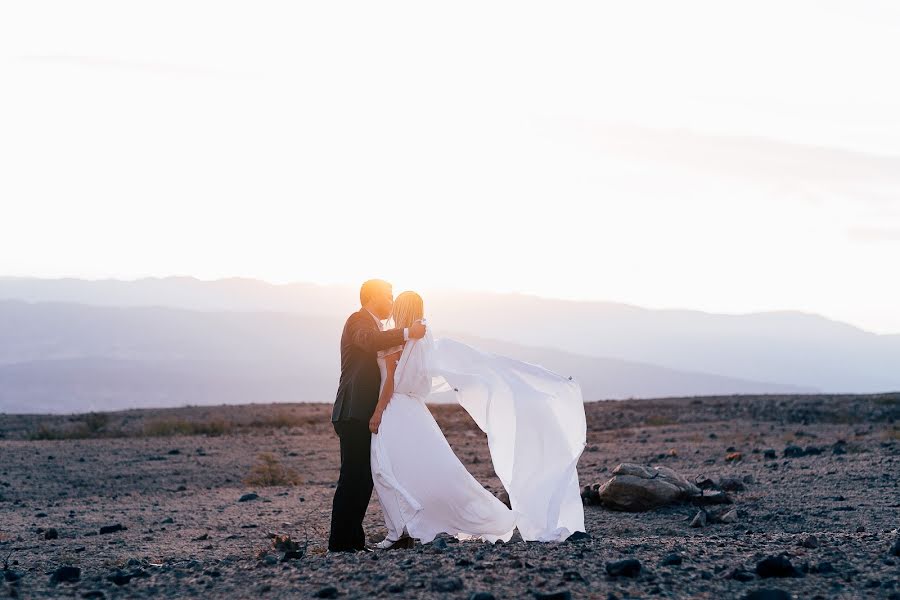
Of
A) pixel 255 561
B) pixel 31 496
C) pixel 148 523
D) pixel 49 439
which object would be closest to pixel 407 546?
pixel 255 561

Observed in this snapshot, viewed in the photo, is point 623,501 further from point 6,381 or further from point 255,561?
point 6,381

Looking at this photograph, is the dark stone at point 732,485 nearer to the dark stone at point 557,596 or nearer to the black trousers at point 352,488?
the black trousers at point 352,488

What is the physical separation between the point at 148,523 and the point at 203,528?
0.96 metres

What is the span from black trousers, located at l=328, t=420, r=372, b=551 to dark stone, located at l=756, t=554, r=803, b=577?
3.96 metres

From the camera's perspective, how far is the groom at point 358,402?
404 inches

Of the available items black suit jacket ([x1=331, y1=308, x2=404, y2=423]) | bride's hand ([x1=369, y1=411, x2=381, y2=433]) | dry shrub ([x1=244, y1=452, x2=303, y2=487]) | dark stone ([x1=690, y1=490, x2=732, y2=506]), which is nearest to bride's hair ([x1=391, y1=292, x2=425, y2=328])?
black suit jacket ([x1=331, y1=308, x2=404, y2=423])

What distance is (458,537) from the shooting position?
10547 millimetres

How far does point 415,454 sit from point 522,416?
1284 millimetres

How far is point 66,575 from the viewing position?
28.5 ft

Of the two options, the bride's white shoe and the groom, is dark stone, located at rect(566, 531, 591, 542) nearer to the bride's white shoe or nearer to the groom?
the bride's white shoe

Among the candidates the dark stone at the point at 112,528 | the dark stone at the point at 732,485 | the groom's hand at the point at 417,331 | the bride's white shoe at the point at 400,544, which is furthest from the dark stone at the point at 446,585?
the dark stone at the point at 732,485

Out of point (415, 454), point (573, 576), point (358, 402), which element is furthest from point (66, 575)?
point (573, 576)

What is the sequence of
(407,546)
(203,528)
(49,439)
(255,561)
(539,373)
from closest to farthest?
(255,561) → (407,546) → (539,373) → (203,528) → (49,439)

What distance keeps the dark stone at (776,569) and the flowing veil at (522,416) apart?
3068 millimetres
